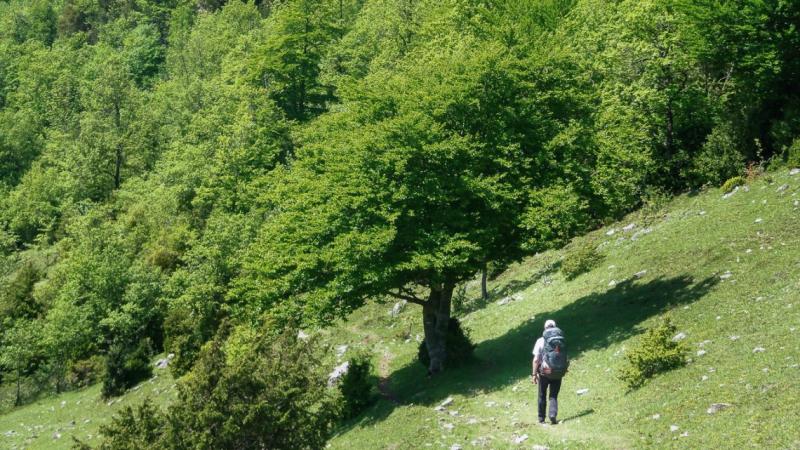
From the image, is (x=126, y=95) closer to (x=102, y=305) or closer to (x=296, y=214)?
(x=102, y=305)

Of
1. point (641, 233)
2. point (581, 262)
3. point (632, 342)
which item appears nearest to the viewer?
point (632, 342)

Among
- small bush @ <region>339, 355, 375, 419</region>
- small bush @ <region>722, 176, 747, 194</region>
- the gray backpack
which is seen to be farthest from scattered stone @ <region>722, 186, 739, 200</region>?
the gray backpack

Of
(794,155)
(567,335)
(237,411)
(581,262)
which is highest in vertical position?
(237,411)

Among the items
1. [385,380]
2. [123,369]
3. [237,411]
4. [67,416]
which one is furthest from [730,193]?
[67,416]

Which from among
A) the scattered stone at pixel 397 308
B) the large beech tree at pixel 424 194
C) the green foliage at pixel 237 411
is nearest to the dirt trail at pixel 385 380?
the large beech tree at pixel 424 194

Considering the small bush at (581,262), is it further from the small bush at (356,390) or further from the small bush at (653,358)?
the small bush at (653,358)

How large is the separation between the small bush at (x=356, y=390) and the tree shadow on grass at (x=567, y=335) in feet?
2.38

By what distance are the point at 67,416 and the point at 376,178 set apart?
29.5 m

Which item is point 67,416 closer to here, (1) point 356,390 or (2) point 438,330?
(1) point 356,390

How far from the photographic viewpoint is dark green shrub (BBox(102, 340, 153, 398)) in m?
48.4

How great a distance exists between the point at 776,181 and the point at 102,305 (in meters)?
43.7

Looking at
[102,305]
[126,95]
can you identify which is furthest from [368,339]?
[126,95]

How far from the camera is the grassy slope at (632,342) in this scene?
1738 cm

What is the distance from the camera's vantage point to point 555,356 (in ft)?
63.5
